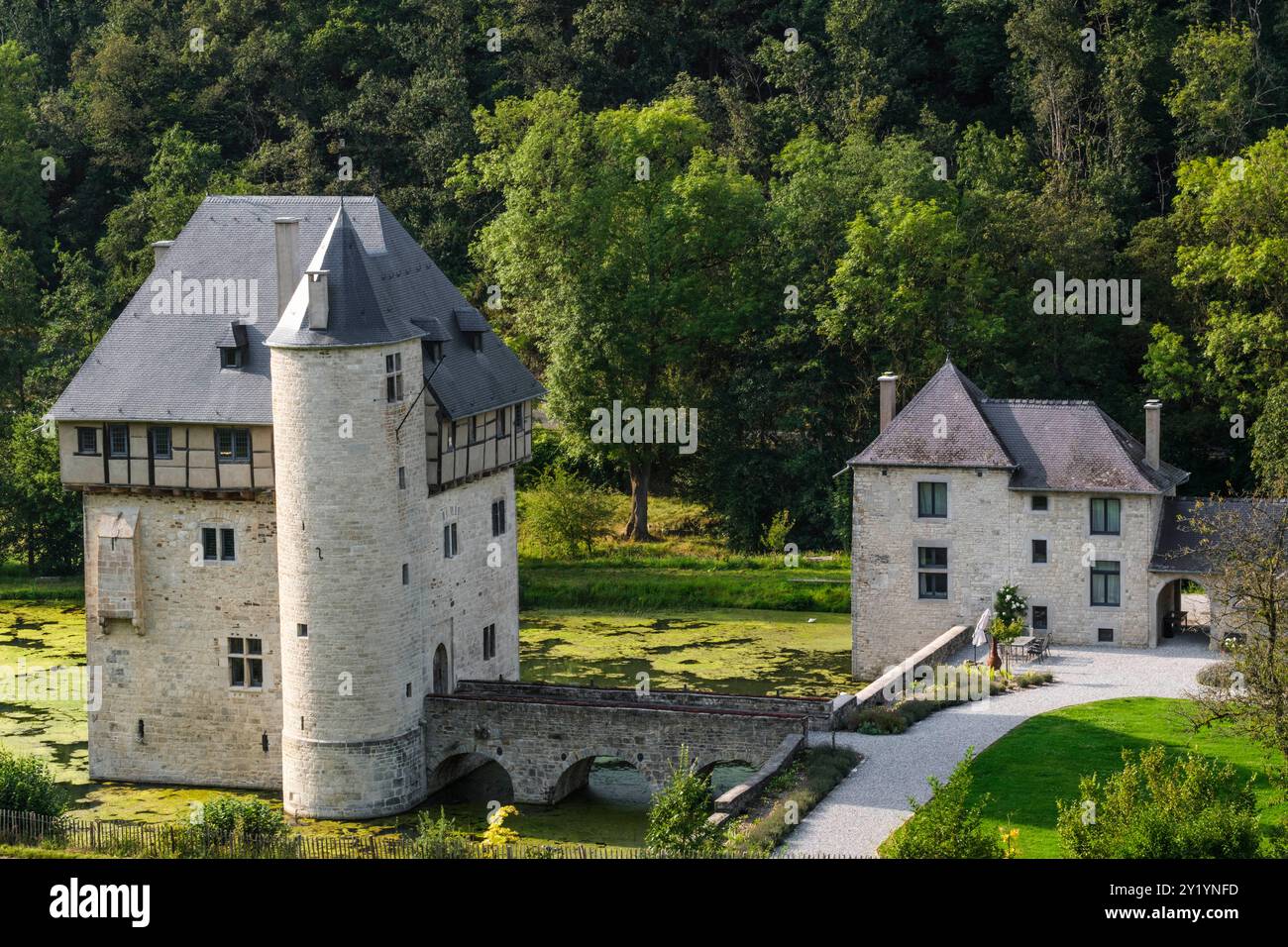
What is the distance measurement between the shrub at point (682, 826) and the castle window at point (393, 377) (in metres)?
10.8

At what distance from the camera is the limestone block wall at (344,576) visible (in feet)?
144

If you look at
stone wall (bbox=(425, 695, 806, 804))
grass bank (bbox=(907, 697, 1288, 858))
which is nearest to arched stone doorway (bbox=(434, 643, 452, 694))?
stone wall (bbox=(425, 695, 806, 804))

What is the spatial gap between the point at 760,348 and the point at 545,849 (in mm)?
33356

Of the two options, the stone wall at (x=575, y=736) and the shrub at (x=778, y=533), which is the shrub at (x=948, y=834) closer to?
the stone wall at (x=575, y=736)

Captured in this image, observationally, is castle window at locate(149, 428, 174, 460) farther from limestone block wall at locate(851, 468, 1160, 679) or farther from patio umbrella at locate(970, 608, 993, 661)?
patio umbrella at locate(970, 608, 993, 661)

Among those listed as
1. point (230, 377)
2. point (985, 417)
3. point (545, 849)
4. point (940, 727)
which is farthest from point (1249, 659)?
point (230, 377)

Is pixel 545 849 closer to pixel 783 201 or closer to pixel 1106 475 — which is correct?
pixel 1106 475

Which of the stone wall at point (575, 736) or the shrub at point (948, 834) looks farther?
the stone wall at point (575, 736)

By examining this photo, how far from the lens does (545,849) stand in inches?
1507

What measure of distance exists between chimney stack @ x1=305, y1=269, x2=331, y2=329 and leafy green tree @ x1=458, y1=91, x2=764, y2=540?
24067 mm

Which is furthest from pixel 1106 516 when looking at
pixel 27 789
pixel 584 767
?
pixel 27 789

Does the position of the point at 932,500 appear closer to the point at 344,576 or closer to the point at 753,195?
the point at 344,576

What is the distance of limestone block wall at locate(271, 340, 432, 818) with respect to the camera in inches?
1734

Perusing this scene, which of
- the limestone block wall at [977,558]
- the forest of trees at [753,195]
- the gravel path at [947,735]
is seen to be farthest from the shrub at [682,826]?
the forest of trees at [753,195]
